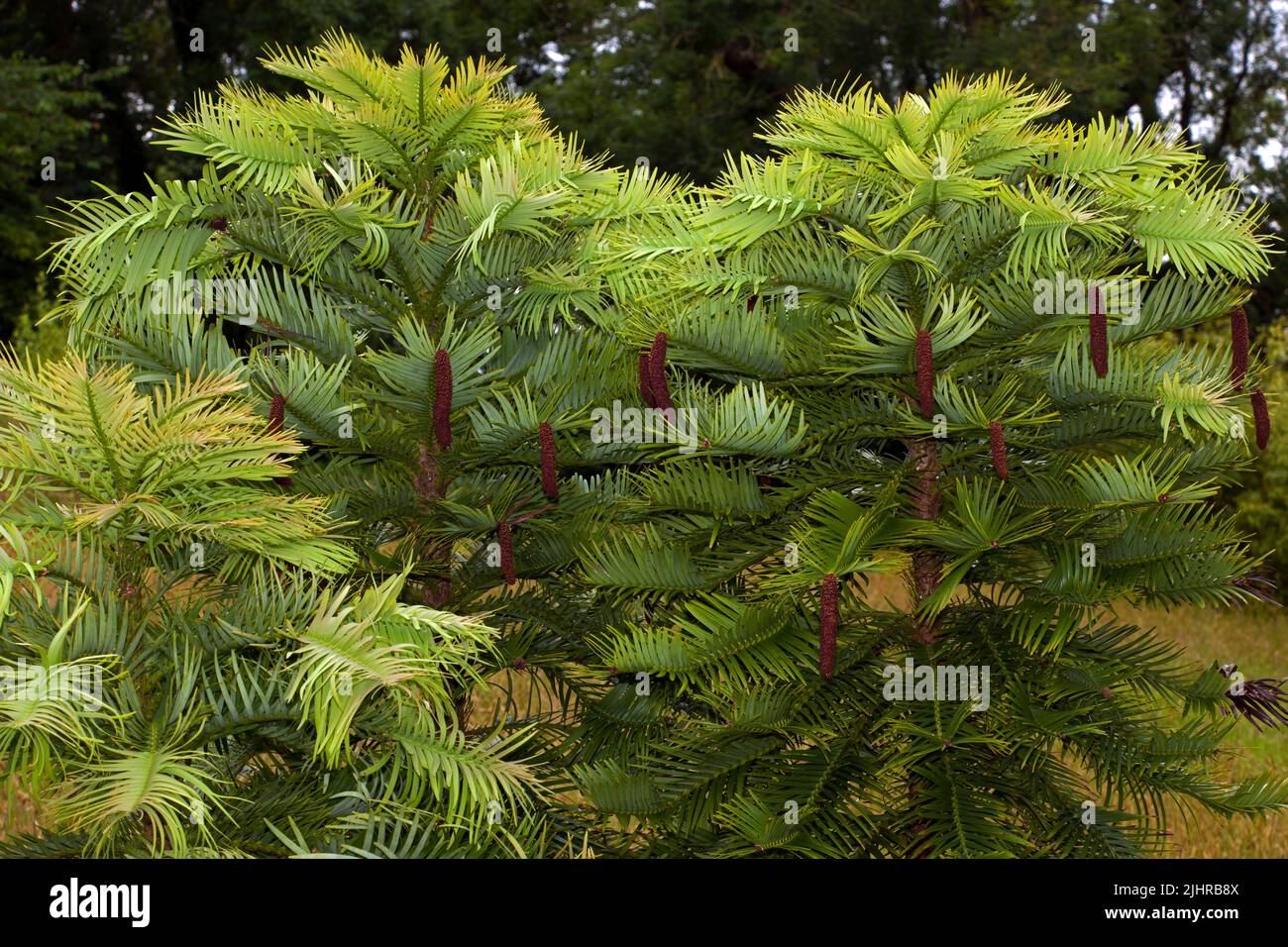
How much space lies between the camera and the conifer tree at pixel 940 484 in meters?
3.00

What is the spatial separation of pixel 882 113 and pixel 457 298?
1.29m

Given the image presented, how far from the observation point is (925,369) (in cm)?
283

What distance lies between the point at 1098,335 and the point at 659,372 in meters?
1.06

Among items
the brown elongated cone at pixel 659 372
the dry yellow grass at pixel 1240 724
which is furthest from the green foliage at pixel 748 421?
the dry yellow grass at pixel 1240 724

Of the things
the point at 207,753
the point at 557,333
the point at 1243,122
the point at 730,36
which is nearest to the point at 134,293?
the point at 557,333

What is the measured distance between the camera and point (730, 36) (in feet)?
58.5

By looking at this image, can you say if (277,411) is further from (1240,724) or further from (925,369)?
(1240,724)

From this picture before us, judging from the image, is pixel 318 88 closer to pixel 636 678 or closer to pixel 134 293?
pixel 134 293

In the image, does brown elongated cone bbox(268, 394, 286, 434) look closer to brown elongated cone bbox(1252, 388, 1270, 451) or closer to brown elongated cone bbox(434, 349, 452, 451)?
brown elongated cone bbox(434, 349, 452, 451)

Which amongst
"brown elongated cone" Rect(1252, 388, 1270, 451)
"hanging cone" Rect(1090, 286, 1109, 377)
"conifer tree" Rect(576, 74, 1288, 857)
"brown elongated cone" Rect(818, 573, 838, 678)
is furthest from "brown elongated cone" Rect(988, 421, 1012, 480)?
"brown elongated cone" Rect(1252, 388, 1270, 451)

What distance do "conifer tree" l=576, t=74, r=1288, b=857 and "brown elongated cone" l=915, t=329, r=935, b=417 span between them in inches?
2.2

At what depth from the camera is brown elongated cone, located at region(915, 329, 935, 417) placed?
2.83 m

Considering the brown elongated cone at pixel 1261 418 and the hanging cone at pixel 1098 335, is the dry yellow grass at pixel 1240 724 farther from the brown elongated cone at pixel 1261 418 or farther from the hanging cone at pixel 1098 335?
the hanging cone at pixel 1098 335

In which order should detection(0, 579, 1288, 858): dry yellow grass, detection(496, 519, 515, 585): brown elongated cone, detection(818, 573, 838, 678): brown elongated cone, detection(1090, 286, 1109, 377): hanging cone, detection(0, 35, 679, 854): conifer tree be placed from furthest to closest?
1. detection(0, 579, 1288, 858): dry yellow grass
2. detection(496, 519, 515, 585): brown elongated cone
3. detection(0, 35, 679, 854): conifer tree
4. detection(1090, 286, 1109, 377): hanging cone
5. detection(818, 573, 838, 678): brown elongated cone
